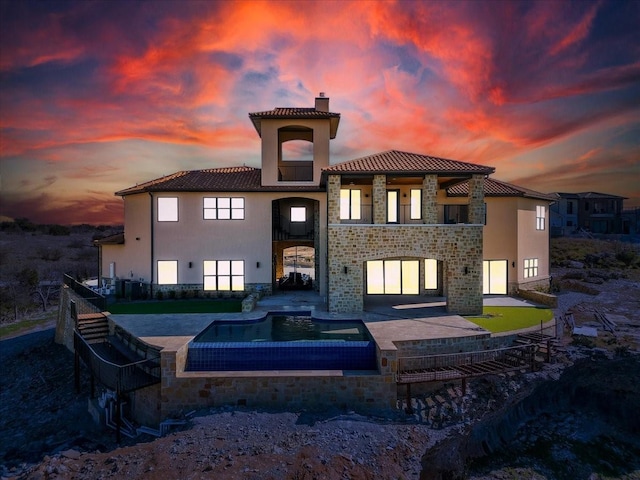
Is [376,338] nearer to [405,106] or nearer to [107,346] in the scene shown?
[107,346]

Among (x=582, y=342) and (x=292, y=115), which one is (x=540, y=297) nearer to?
(x=582, y=342)

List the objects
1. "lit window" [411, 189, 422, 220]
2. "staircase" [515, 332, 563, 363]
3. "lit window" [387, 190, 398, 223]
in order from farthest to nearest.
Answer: "lit window" [411, 189, 422, 220]
"lit window" [387, 190, 398, 223]
"staircase" [515, 332, 563, 363]

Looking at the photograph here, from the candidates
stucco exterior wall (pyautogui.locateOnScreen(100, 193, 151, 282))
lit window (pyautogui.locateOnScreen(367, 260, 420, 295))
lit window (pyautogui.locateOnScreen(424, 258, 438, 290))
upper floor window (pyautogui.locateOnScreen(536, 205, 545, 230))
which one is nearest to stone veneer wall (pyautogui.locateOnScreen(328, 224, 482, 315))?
lit window (pyautogui.locateOnScreen(424, 258, 438, 290))

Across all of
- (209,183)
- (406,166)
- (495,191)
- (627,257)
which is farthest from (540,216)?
(627,257)

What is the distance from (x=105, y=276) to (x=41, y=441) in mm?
12121

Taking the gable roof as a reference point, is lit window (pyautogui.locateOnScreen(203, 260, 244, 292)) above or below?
below

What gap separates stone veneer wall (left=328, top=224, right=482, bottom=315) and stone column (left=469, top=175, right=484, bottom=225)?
476mm

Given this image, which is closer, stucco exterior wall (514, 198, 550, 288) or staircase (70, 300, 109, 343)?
staircase (70, 300, 109, 343)

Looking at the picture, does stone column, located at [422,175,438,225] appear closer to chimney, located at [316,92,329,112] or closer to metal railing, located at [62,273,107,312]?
chimney, located at [316,92,329,112]

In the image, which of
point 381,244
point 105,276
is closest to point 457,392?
point 381,244

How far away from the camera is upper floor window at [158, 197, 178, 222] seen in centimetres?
2016

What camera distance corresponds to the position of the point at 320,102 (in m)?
22.0

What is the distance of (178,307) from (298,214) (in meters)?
9.12

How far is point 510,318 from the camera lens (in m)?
15.3
